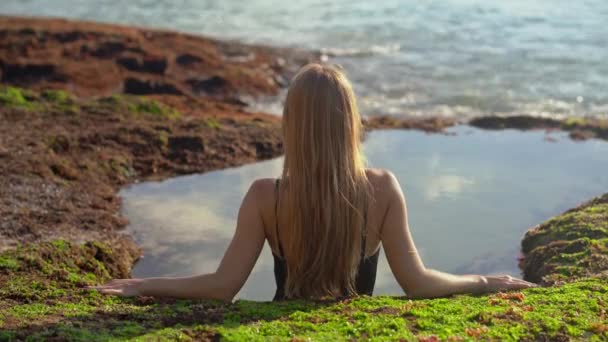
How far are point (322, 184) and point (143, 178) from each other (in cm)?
714

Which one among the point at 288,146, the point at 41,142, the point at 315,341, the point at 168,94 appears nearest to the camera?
the point at 315,341

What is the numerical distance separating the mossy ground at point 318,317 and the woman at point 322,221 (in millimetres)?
118

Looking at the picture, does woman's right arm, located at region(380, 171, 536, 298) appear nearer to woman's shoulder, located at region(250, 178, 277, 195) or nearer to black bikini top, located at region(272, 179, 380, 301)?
black bikini top, located at region(272, 179, 380, 301)

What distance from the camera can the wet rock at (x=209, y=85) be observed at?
18.3m

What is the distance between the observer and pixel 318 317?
4.64m

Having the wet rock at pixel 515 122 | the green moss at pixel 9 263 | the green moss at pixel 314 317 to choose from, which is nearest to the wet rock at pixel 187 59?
the wet rock at pixel 515 122

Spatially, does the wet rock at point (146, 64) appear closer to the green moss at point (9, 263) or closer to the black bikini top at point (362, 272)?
the green moss at point (9, 263)

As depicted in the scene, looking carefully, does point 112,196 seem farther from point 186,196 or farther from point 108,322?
point 108,322

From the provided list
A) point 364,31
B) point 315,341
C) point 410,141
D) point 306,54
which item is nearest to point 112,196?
point 410,141

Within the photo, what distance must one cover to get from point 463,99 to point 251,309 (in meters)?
14.0

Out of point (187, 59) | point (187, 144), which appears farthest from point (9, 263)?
point (187, 59)

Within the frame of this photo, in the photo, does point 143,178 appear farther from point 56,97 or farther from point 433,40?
point 433,40

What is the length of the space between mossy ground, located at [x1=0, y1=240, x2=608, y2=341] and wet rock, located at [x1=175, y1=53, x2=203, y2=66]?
14827 mm

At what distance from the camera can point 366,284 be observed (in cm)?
514
